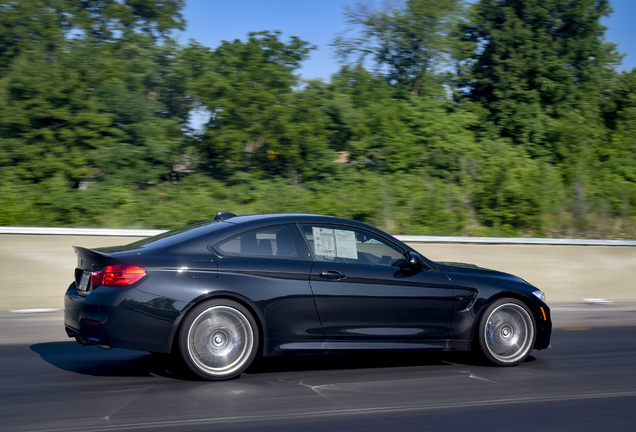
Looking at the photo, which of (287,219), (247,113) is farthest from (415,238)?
(247,113)

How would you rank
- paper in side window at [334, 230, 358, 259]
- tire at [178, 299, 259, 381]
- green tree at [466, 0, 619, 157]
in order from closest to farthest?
tire at [178, 299, 259, 381] < paper in side window at [334, 230, 358, 259] < green tree at [466, 0, 619, 157]

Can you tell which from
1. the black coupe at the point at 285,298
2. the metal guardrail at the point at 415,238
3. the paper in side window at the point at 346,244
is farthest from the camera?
the metal guardrail at the point at 415,238

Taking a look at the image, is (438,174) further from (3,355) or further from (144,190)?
(3,355)

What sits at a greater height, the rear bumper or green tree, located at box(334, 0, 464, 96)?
green tree, located at box(334, 0, 464, 96)

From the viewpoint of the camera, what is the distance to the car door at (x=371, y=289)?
659cm

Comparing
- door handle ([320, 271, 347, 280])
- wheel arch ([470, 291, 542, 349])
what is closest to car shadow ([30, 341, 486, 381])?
wheel arch ([470, 291, 542, 349])

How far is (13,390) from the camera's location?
6.00 meters

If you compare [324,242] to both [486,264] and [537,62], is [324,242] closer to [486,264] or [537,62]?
[486,264]

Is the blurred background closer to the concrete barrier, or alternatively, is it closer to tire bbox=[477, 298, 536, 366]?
the concrete barrier

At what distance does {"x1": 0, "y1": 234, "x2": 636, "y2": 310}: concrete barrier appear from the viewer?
10375 millimetres

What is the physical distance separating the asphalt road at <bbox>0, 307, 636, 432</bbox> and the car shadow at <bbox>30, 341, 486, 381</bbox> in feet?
0.04

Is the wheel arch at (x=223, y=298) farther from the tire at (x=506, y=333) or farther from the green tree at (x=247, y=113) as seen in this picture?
the green tree at (x=247, y=113)

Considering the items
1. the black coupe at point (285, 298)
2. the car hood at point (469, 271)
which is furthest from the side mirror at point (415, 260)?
the car hood at point (469, 271)

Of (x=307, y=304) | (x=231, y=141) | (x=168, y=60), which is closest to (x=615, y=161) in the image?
(x=231, y=141)
